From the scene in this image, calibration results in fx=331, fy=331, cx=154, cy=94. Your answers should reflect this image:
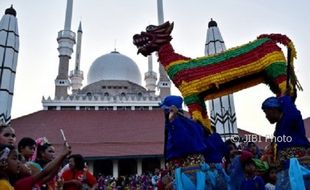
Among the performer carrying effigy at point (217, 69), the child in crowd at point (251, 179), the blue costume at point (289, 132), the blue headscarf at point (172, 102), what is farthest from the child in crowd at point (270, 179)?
the blue headscarf at point (172, 102)

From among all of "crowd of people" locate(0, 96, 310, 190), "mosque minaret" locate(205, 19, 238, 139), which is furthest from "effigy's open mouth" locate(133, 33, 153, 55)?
"mosque minaret" locate(205, 19, 238, 139)

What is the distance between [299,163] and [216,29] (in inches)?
606

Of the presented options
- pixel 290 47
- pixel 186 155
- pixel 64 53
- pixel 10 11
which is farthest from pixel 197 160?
pixel 64 53

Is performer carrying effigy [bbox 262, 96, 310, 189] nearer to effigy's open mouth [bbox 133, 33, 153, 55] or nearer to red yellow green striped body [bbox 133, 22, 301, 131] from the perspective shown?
red yellow green striped body [bbox 133, 22, 301, 131]

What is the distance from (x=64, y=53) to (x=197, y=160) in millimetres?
25389

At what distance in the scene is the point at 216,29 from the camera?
1756 centimetres

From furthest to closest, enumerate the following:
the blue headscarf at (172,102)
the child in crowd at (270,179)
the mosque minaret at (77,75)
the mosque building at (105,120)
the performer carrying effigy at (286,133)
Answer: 1. the mosque minaret at (77,75)
2. the mosque building at (105,120)
3. the child in crowd at (270,179)
4. the blue headscarf at (172,102)
5. the performer carrying effigy at (286,133)

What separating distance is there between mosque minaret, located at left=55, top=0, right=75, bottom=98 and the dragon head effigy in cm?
2218

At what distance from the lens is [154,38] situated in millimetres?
5273

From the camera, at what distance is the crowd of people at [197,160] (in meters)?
2.62

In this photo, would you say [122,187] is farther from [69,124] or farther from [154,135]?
[69,124]

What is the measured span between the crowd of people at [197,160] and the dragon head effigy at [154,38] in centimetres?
194

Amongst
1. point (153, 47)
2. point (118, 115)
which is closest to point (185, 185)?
point (153, 47)

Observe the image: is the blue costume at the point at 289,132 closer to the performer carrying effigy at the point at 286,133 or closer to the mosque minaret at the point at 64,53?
the performer carrying effigy at the point at 286,133
